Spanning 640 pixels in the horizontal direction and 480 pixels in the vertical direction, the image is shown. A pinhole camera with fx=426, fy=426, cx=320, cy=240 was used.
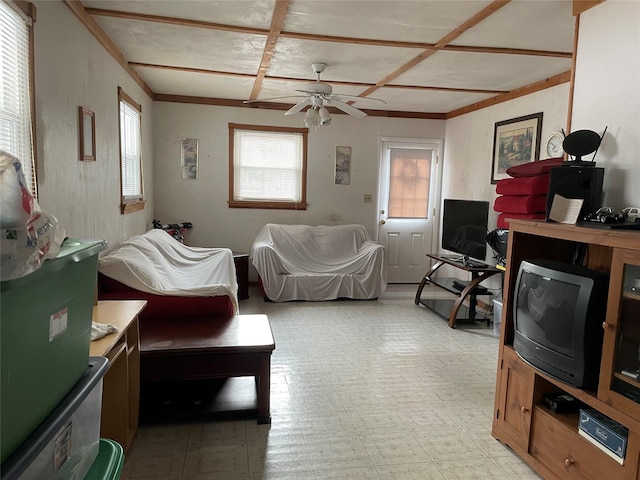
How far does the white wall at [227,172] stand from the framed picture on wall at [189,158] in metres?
0.06

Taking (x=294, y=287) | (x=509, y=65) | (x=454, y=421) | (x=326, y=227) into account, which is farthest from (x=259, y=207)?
(x=454, y=421)

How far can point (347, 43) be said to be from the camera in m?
3.09

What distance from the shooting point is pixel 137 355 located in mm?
2199

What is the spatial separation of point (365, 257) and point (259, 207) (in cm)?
159

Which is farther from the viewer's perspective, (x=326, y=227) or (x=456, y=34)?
(x=326, y=227)

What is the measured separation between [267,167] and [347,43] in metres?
2.78

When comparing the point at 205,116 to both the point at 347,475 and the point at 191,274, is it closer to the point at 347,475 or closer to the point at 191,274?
the point at 191,274

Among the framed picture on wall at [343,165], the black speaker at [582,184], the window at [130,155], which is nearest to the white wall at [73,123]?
the window at [130,155]

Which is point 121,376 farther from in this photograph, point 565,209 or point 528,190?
point 528,190

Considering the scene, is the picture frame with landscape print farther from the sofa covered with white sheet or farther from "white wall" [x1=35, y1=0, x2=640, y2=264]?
the sofa covered with white sheet

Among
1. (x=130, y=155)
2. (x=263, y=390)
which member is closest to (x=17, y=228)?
(x=263, y=390)

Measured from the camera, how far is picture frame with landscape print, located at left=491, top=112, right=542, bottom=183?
13.7 feet

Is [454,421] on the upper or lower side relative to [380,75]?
lower

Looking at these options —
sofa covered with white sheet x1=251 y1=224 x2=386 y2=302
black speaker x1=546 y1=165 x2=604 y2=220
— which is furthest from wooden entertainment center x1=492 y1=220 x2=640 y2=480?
sofa covered with white sheet x1=251 y1=224 x2=386 y2=302
